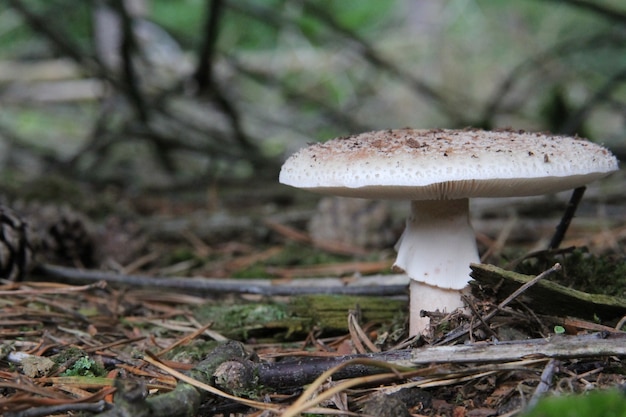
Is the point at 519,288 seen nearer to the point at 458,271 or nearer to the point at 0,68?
the point at 458,271

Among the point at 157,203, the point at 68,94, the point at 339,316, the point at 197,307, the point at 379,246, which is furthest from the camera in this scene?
the point at 68,94

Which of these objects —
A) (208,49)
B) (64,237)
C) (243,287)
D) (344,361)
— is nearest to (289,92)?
(208,49)

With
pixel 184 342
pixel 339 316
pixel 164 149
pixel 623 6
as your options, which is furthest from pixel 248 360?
pixel 623 6

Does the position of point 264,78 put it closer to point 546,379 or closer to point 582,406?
point 546,379

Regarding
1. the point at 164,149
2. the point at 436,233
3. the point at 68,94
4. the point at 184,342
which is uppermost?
the point at 68,94

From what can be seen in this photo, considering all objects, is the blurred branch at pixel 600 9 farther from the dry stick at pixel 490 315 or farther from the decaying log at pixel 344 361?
the decaying log at pixel 344 361

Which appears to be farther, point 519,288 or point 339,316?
point 339,316

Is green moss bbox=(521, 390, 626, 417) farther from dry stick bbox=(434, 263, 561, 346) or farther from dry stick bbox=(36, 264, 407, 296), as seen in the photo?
dry stick bbox=(36, 264, 407, 296)

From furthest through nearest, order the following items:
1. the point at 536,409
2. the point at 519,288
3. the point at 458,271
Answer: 1. the point at 458,271
2. the point at 519,288
3. the point at 536,409
